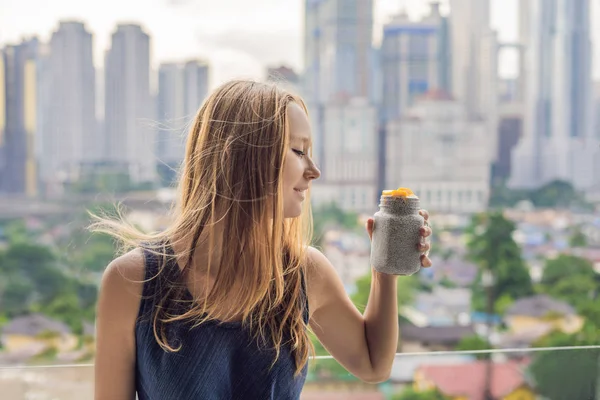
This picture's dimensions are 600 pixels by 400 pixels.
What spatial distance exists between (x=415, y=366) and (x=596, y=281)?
12847 mm

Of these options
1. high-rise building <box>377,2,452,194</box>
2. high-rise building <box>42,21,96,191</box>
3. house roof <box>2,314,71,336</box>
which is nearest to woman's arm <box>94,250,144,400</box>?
high-rise building <box>42,21,96,191</box>

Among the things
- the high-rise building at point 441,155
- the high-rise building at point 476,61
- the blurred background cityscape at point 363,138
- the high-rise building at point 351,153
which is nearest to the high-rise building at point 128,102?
the blurred background cityscape at point 363,138

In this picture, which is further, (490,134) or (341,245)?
(490,134)

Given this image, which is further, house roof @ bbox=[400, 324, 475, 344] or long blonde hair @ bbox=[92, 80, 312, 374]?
house roof @ bbox=[400, 324, 475, 344]

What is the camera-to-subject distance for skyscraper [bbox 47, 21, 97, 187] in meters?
11.8

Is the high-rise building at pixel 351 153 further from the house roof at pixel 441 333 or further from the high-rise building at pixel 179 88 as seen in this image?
the high-rise building at pixel 179 88

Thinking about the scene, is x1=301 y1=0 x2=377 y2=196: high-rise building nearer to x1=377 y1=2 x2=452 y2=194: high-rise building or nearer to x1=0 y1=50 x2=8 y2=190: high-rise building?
x1=377 y1=2 x2=452 y2=194: high-rise building

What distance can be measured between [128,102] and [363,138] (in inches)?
180

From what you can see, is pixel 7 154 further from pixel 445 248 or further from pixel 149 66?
pixel 445 248

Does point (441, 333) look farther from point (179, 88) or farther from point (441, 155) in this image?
point (179, 88)

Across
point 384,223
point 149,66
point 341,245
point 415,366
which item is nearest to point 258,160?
point 384,223

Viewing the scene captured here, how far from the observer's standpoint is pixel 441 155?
14.4 m

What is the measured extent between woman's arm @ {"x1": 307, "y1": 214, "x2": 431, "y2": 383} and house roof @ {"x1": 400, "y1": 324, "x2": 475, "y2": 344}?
37.8 ft

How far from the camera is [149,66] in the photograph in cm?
1147
